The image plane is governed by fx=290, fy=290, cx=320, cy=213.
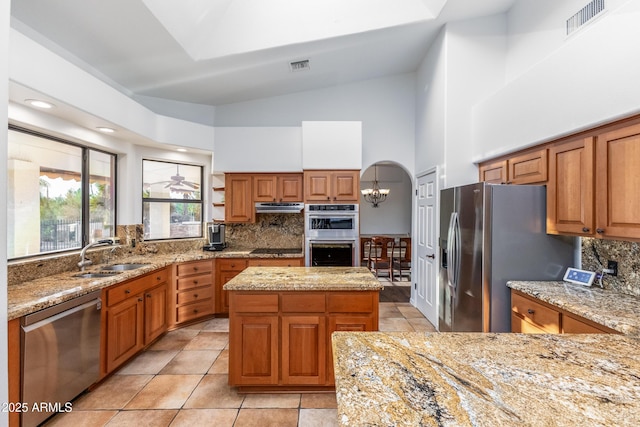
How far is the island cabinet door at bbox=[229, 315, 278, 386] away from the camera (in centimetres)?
222

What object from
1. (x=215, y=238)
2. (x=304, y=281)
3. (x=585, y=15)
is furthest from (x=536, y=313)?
(x=215, y=238)

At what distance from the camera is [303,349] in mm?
2223

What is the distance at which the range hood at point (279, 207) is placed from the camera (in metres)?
4.15

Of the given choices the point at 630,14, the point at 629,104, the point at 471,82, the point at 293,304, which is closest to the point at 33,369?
the point at 293,304

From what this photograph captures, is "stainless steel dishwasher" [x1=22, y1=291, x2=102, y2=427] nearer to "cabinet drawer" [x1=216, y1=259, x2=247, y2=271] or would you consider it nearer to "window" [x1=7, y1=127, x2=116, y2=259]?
"window" [x1=7, y1=127, x2=116, y2=259]

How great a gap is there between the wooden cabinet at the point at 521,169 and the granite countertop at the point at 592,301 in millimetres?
873

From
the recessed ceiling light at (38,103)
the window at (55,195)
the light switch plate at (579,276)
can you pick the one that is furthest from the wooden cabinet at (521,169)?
the window at (55,195)

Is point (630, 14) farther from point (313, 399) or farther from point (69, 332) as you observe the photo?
point (69, 332)

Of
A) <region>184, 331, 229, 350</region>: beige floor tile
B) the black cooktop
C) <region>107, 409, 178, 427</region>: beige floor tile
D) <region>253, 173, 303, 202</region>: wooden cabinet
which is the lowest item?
<region>107, 409, 178, 427</region>: beige floor tile

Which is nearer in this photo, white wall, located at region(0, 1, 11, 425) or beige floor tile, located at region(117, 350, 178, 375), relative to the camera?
white wall, located at region(0, 1, 11, 425)

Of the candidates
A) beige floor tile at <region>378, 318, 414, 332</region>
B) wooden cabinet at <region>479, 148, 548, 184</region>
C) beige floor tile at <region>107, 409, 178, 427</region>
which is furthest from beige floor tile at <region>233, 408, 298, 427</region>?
wooden cabinet at <region>479, 148, 548, 184</region>

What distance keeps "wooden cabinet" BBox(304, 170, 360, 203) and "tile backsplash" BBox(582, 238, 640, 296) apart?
2.45 meters

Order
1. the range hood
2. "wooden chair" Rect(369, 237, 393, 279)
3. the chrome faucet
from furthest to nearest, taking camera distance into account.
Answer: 1. "wooden chair" Rect(369, 237, 393, 279)
2. the range hood
3. the chrome faucet

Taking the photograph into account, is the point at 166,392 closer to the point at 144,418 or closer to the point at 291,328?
the point at 144,418
